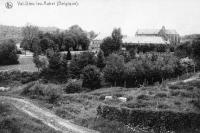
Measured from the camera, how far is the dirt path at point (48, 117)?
84.7 feet

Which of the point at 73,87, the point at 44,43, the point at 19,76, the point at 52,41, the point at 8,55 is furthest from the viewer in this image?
the point at 52,41

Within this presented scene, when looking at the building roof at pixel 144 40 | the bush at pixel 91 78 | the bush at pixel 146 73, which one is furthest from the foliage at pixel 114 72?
the building roof at pixel 144 40

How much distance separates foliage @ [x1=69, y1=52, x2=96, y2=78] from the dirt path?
24.4m

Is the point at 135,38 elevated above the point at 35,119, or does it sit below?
above

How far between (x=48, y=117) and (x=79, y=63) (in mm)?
33577

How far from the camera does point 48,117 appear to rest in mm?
29656

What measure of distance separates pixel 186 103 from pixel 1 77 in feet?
143

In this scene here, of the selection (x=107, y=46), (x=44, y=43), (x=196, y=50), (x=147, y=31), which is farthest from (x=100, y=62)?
(x=147, y=31)

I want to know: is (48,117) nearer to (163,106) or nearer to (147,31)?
(163,106)

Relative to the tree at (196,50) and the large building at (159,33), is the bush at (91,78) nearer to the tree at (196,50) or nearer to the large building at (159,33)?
the tree at (196,50)

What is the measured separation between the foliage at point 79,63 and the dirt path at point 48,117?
24.4 m

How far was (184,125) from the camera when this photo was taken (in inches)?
992

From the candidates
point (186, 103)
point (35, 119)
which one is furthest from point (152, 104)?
point (35, 119)

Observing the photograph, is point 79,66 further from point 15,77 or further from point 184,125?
point 184,125
